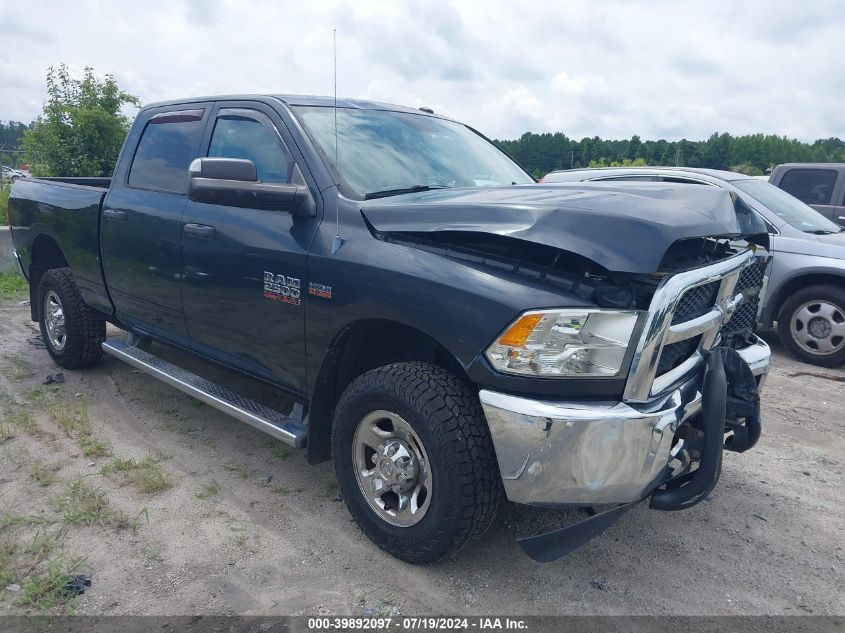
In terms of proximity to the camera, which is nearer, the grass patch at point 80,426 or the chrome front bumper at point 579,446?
the chrome front bumper at point 579,446

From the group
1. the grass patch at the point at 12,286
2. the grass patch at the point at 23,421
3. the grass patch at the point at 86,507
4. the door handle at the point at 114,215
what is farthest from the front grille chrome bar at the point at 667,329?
the grass patch at the point at 12,286

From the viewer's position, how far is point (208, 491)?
360cm

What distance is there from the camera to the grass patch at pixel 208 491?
11.7ft

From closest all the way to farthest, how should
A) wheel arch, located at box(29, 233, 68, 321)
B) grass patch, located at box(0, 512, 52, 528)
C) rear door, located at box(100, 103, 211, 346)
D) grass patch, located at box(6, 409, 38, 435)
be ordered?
grass patch, located at box(0, 512, 52, 528) → rear door, located at box(100, 103, 211, 346) → grass patch, located at box(6, 409, 38, 435) → wheel arch, located at box(29, 233, 68, 321)

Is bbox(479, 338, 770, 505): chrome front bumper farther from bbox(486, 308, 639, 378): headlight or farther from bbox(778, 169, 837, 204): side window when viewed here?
bbox(778, 169, 837, 204): side window

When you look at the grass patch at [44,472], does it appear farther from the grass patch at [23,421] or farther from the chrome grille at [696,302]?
the chrome grille at [696,302]

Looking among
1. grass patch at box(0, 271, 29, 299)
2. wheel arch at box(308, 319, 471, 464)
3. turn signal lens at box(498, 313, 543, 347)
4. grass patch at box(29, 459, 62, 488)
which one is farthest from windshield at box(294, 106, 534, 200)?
grass patch at box(0, 271, 29, 299)

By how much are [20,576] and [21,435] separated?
5.67 feet

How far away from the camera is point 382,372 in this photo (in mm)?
2873

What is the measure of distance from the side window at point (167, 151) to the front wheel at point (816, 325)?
17.9 ft

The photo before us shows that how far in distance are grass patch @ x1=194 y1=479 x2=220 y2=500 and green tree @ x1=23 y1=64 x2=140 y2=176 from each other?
822 centimetres

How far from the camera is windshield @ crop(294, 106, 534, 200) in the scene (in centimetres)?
335

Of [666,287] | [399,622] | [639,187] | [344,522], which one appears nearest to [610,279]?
[666,287]

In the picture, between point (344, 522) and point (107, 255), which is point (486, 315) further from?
point (107, 255)
